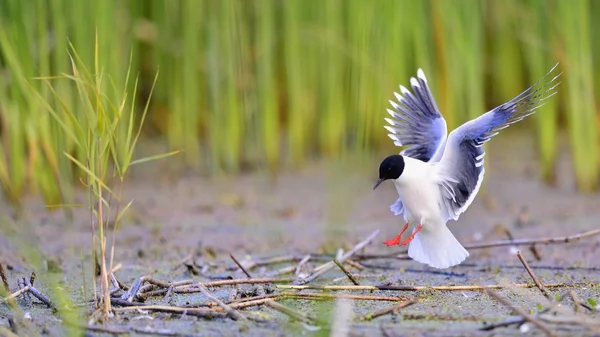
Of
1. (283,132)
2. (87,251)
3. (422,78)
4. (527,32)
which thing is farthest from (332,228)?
(283,132)

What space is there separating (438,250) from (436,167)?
0.32m

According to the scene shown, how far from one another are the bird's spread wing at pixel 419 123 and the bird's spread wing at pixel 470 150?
12cm

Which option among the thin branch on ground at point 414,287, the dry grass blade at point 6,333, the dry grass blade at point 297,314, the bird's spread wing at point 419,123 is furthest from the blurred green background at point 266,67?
the dry grass blade at point 6,333

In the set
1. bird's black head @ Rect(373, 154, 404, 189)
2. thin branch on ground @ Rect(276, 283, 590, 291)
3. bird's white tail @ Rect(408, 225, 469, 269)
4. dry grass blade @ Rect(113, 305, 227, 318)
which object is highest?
bird's black head @ Rect(373, 154, 404, 189)

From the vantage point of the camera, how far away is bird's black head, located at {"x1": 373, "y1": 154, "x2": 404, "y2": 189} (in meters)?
3.44

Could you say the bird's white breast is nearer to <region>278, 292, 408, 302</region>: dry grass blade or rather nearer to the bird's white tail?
the bird's white tail

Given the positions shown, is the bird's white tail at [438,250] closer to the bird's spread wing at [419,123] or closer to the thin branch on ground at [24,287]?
the bird's spread wing at [419,123]

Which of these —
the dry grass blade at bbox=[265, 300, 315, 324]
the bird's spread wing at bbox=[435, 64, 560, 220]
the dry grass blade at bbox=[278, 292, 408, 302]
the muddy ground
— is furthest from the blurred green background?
the dry grass blade at bbox=[265, 300, 315, 324]

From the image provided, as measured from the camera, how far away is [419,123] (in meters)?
3.81

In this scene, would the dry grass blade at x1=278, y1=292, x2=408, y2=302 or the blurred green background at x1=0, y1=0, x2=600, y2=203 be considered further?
the blurred green background at x1=0, y1=0, x2=600, y2=203

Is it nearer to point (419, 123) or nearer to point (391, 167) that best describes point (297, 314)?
point (391, 167)

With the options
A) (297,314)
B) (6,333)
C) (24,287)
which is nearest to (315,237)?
(24,287)

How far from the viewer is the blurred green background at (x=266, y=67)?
533 cm

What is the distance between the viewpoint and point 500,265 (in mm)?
4223
